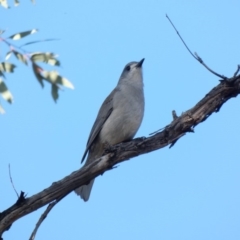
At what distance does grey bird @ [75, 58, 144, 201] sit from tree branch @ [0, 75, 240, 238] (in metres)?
1.63

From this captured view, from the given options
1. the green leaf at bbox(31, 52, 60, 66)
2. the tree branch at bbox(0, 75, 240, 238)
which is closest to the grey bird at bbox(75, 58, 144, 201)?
the tree branch at bbox(0, 75, 240, 238)

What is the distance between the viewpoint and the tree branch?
4477 mm

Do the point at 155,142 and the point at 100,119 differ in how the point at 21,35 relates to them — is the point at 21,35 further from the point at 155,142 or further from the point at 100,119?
the point at 100,119

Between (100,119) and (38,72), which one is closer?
(38,72)

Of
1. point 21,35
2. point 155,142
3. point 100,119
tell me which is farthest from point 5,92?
point 100,119

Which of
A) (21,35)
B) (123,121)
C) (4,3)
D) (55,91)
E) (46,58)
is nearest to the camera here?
(55,91)

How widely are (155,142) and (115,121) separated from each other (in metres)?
1.88

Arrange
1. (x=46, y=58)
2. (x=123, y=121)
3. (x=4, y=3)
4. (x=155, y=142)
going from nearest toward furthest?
1. (x=46, y=58)
2. (x=4, y=3)
3. (x=155, y=142)
4. (x=123, y=121)

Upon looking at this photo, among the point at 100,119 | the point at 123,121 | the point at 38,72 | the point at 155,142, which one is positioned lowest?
the point at 38,72

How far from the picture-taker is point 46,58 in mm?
3135

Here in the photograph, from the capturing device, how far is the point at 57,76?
3047 millimetres

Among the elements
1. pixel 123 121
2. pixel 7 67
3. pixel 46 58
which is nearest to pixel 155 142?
pixel 123 121

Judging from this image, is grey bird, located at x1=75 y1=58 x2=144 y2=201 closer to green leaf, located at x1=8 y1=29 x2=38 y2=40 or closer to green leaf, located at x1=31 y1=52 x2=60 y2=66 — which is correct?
green leaf, located at x1=8 y1=29 x2=38 y2=40

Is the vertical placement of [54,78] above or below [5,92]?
below
